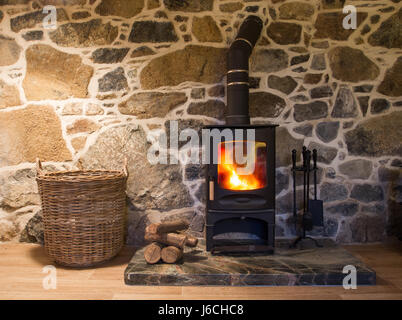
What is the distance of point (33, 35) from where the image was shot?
2684 mm

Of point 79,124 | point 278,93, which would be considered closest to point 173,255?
point 79,124

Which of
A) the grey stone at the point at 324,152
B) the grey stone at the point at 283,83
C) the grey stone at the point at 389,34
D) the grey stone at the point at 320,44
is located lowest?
the grey stone at the point at 324,152

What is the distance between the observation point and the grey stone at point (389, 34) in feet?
8.83

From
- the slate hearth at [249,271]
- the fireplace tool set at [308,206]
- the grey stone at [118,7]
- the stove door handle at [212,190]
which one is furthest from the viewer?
the grey stone at [118,7]

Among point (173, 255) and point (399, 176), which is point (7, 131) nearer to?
point (173, 255)

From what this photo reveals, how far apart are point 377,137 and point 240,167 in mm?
1188

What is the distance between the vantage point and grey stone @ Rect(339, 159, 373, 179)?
2740 millimetres

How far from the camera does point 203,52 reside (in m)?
2.69

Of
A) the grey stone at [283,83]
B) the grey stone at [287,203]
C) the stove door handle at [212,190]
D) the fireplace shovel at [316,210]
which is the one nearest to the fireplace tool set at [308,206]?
the fireplace shovel at [316,210]

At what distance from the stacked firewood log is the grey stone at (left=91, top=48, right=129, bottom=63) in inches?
52.2

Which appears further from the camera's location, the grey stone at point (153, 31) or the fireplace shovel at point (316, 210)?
the grey stone at point (153, 31)

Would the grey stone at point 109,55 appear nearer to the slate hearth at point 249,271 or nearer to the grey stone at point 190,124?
the grey stone at point 190,124

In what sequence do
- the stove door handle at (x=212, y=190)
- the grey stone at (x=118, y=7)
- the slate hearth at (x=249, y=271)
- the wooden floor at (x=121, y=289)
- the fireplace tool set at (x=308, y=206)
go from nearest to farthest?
the wooden floor at (x=121, y=289)
the slate hearth at (x=249, y=271)
the stove door handle at (x=212, y=190)
the fireplace tool set at (x=308, y=206)
the grey stone at (x=118, y=7)
